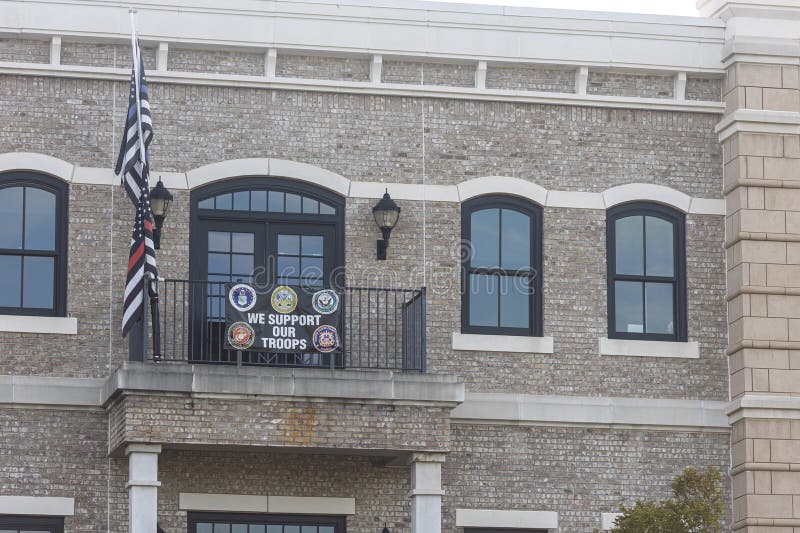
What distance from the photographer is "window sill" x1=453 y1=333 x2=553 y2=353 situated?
21.6 meters

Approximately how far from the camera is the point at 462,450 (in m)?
21.4

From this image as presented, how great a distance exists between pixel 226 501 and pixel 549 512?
374cm

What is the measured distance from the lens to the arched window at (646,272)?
875 inches

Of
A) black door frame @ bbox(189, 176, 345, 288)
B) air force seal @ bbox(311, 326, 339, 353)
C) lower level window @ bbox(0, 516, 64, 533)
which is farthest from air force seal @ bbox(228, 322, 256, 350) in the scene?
lower level window @ bbox(0, 516, 64, 533)

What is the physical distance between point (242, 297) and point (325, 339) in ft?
3.37

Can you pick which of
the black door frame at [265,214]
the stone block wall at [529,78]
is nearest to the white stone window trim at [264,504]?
the black door frame at [265,214]

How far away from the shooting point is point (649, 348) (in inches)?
867

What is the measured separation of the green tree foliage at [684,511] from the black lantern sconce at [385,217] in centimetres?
415

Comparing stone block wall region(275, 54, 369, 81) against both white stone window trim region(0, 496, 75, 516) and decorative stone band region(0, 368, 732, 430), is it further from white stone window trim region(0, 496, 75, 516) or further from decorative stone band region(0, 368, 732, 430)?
white stone window trim region(0, 496, 75, 516)

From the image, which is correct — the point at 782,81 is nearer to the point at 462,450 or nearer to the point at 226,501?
the point at 462,450

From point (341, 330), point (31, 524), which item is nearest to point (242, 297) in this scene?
point (341, 330)

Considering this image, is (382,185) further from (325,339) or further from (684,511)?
(684,511)

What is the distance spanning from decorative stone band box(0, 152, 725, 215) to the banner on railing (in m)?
1.77

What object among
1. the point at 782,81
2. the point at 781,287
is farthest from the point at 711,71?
the point at 781,287
